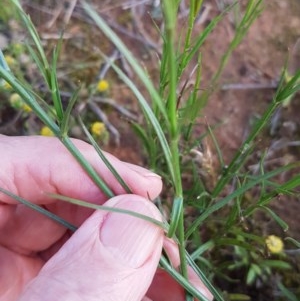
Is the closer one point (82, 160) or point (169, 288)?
point (82, 160)

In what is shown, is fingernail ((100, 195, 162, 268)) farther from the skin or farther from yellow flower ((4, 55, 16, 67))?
yellow flower ((4, 55, 16, 67))

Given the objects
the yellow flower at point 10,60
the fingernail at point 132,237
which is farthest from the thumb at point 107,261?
the yellow flower at point 10,60

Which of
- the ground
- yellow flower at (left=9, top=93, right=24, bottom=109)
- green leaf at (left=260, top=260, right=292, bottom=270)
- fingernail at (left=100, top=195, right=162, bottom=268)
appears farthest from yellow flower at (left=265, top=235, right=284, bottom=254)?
yellow flower at (left=9, top=93, right=24, bottom=109)

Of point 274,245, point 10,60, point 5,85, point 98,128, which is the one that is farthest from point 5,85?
point 274,245

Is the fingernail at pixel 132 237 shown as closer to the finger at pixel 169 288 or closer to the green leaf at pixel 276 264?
the finger at pixel 169 288

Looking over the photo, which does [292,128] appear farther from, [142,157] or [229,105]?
[142,157]

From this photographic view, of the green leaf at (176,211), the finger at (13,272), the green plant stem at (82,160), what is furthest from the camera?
the finger at (13,272)

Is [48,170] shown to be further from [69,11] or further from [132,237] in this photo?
[69,11]
